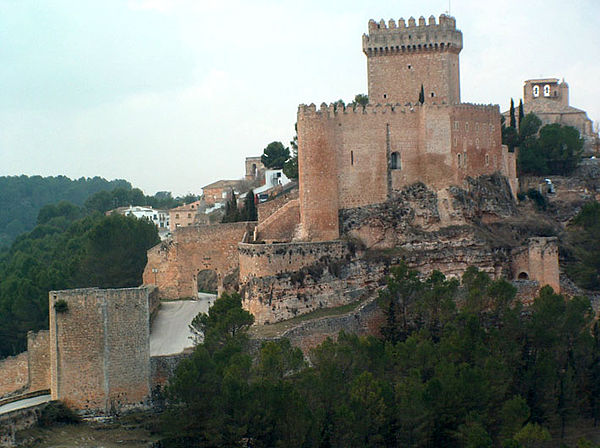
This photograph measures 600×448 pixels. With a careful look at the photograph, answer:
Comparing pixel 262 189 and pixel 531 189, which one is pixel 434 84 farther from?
pixel 262 189

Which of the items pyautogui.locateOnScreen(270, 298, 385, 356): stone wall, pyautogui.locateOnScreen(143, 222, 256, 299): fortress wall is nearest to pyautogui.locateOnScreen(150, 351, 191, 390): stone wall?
pyautogui.locateOnScreen(270, 298, 385, 356): stone wall

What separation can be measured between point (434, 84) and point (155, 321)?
1498 cm

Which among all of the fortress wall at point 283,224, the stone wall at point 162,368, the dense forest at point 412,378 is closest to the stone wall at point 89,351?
the stone wall at point 162,368

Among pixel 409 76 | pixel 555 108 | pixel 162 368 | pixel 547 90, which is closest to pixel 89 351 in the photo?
pixel 162 368

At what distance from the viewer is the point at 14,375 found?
3356 cm

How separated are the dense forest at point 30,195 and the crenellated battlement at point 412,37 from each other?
95.8m

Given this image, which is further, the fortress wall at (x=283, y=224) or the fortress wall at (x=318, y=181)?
the fortress wall at (x=283, y=224)

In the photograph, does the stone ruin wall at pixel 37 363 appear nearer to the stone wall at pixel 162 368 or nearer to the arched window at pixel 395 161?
the stone wall at pixel 162 368

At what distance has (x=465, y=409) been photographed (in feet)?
95.2

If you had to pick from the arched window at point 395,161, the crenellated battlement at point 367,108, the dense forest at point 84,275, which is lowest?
the dense forest at point 84,275

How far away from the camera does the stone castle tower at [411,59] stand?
41.9 meters

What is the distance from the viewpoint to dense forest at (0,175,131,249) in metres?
143

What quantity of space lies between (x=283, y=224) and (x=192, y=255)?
4662mm

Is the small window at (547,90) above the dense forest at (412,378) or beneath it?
above
